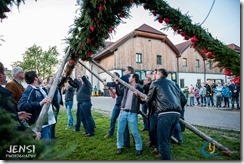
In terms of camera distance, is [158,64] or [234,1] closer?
→ [234,1]

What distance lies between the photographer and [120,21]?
8.99 ft

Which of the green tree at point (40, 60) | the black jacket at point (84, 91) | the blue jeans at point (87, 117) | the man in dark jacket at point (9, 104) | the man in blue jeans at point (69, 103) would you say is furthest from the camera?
the man in blue jeans at point (69, 103)

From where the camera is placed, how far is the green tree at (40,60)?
2894 mm

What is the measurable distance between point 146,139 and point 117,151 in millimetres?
867

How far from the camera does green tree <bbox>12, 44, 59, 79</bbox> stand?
9.49 feet

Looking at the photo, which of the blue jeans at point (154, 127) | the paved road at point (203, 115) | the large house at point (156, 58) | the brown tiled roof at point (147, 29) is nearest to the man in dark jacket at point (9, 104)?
the large house at point (156, 58)

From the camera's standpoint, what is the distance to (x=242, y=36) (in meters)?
2.58

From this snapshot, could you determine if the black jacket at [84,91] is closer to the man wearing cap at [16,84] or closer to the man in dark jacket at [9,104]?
the man wearing cap at [16,84]

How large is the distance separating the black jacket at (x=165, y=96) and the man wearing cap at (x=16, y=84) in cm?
169

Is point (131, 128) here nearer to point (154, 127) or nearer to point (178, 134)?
point (154, 127)

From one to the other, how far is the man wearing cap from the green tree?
13 centimetres

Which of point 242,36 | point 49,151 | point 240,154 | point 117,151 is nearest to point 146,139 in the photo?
point 117,151

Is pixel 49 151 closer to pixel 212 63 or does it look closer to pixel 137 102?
pixel 212 63

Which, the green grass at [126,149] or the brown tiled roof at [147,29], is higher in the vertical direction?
the brown tiled roof at [147,29]
